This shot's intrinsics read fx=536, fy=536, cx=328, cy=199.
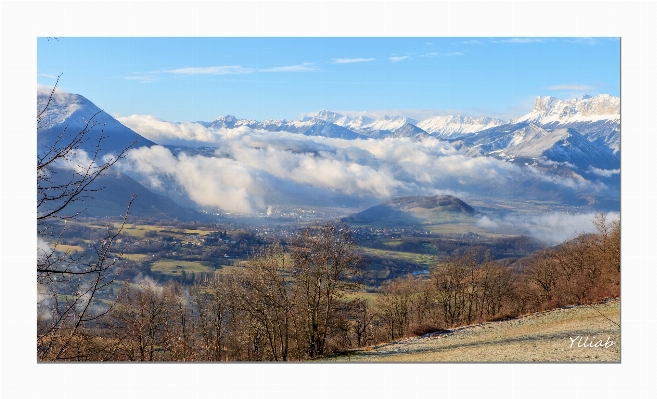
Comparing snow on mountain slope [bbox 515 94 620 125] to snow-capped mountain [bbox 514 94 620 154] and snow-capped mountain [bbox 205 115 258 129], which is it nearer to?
snow-capped mountain [bbox 514 94 620 154]

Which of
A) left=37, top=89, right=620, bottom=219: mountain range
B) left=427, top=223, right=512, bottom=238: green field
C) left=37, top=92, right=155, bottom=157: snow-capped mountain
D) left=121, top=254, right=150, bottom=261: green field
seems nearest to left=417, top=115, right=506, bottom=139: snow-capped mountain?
left=37, top=89, right=620, bottom=219: mountain range

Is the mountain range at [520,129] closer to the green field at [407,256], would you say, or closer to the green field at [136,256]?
the green field at [407,256]

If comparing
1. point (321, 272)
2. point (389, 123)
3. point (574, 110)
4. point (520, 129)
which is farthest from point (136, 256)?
point (574, 110)
